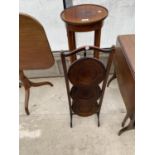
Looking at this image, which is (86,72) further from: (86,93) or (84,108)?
(84,108)

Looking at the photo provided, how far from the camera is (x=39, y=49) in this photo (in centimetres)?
159

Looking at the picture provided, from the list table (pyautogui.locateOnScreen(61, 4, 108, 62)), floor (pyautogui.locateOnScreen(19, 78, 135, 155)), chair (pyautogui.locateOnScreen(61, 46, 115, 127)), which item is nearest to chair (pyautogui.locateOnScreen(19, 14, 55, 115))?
table (pyautogui.locateOnScreen(61, 4, 108, 62))

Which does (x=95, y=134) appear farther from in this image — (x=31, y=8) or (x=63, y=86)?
Result: (x=31, y=8)

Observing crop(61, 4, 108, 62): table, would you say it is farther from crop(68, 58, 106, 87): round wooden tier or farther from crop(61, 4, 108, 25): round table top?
crop(68, 58, 106, 87): round wooden tier

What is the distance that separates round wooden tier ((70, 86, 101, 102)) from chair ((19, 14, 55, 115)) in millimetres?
366

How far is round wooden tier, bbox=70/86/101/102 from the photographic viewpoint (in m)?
1.51

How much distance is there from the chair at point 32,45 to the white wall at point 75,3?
553mm

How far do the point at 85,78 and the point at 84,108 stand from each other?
18.0 inches

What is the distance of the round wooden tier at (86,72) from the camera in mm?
1190

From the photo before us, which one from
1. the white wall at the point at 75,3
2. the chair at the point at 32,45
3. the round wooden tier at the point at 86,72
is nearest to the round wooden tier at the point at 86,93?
the round wooden tier at the point at 86,72

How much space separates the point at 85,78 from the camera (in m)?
1.32

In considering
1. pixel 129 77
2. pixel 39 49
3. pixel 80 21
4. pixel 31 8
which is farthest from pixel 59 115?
pixel 31 8

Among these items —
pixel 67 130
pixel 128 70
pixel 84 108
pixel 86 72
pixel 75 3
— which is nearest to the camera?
pixel 86 72

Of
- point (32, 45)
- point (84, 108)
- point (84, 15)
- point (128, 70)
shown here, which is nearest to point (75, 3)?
point (84, 15)
